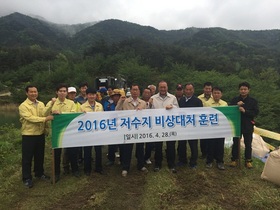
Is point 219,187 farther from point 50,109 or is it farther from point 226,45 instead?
point 226,45

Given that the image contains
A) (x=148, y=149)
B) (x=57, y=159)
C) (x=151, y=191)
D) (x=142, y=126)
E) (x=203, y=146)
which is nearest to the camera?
(x=151, y=191)

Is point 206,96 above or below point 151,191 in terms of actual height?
above

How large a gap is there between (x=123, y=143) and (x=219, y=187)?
1.91 metres

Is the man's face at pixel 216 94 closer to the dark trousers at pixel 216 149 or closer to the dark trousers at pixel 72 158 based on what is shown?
the dark trousers at pixel 216 149

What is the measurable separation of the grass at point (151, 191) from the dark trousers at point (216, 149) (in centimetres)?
21

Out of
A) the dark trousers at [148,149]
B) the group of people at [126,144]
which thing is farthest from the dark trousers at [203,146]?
the dark trousers at [148,149]

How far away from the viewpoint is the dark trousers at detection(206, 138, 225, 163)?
18.9 ft

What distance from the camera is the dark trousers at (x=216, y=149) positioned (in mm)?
5750

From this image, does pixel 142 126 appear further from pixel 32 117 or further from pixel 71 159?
pixel 32 117

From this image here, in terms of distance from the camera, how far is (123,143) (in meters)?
5.38

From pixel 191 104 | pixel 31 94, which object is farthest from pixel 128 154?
pixel 31 94

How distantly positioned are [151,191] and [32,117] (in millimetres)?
2396

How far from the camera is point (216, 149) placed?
5797 millimetres

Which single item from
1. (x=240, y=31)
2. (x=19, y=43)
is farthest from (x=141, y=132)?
(x=240, y=31)
